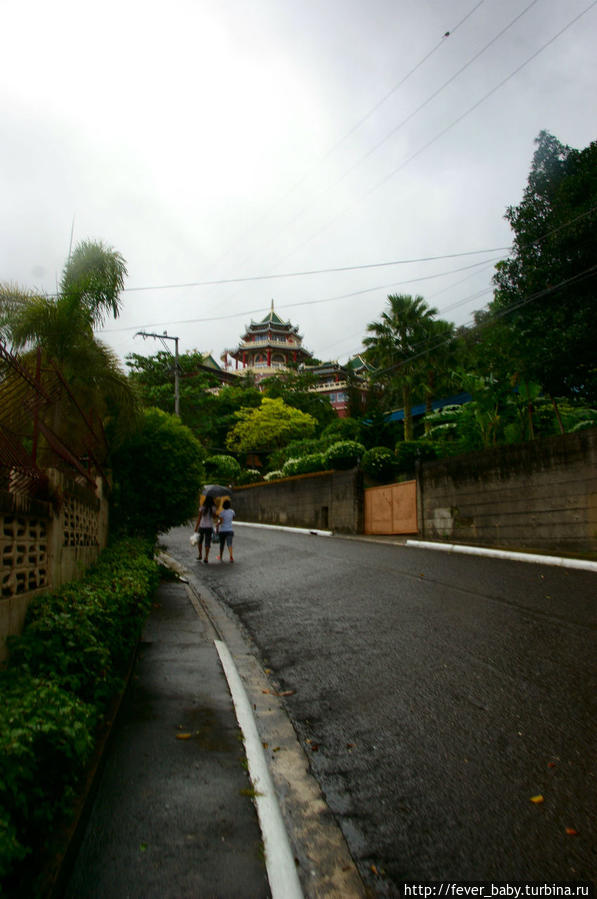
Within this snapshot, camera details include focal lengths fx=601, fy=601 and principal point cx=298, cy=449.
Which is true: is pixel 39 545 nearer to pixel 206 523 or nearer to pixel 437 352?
pixel 206 523

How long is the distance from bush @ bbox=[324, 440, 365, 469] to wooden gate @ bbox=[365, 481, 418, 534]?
9.16ft

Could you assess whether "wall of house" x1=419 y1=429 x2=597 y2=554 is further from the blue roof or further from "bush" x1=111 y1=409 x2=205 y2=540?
the blue roof

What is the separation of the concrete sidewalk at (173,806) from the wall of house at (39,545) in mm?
1135

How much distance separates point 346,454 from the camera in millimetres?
26016

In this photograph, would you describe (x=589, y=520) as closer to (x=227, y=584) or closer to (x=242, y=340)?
(x=227, y=584)

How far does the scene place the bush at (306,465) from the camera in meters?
29.0

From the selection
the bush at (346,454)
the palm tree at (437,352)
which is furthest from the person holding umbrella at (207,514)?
the palm tree at (437,352)

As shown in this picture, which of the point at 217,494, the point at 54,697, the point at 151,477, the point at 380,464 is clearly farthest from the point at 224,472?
the point at 54,697

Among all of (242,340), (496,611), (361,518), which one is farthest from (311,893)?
(242,340)

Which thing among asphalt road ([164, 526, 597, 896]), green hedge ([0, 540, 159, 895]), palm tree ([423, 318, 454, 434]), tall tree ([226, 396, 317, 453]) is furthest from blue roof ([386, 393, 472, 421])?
green hedge ([0, 540, 159, 895])

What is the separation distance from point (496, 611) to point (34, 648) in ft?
17.2

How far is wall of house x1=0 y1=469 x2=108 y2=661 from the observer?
3979 mm

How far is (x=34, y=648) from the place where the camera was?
12.5 ft

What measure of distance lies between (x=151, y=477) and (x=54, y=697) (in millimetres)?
8166
